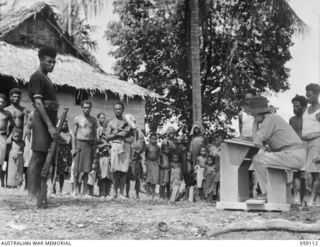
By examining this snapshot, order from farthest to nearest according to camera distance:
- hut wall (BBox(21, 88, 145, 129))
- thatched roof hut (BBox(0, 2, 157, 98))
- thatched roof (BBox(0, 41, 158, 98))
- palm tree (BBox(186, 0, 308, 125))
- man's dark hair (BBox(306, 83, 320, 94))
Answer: hut wall (BBox(21, 88, 145, 129)) < thatched roof hut (BBox(0, 2, 157, 98)) < palm tree (BBox(186, 0, 308, 125)) < thatched roof (BBox(0, 41, 158, 98)) < man's dark hair (BBox(306, 83, 320, 94))

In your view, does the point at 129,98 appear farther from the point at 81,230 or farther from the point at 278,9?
the point at 81,230

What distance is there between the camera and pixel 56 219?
496cm

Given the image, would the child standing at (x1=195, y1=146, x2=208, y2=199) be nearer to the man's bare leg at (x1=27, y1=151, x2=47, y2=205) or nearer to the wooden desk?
the wooden desk

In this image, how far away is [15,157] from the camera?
8.56 m

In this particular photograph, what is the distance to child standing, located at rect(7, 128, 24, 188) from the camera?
8.55 m

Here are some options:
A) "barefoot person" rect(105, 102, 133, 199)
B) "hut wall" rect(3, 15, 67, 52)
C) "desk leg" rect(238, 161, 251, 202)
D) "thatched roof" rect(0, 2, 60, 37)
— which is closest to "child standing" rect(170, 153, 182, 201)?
"barefoot person" rect(105, 102, 133, 199)

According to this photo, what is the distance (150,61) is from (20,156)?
35.0 feet

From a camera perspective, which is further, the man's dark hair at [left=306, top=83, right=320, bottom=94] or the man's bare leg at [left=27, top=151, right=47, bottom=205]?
the man's dark hair at [left=306, top=83, right=320, bottom=94]

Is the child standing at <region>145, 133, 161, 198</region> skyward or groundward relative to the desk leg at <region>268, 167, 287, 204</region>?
skyward

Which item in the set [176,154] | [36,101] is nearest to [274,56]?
[176,154]

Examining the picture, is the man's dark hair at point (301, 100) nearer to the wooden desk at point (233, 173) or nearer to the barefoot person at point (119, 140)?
the wooden desk at point (233, 173)

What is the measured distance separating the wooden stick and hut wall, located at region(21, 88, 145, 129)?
9204mm

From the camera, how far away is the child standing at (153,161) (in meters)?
9.47

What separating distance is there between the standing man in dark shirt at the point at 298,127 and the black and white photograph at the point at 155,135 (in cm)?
2
